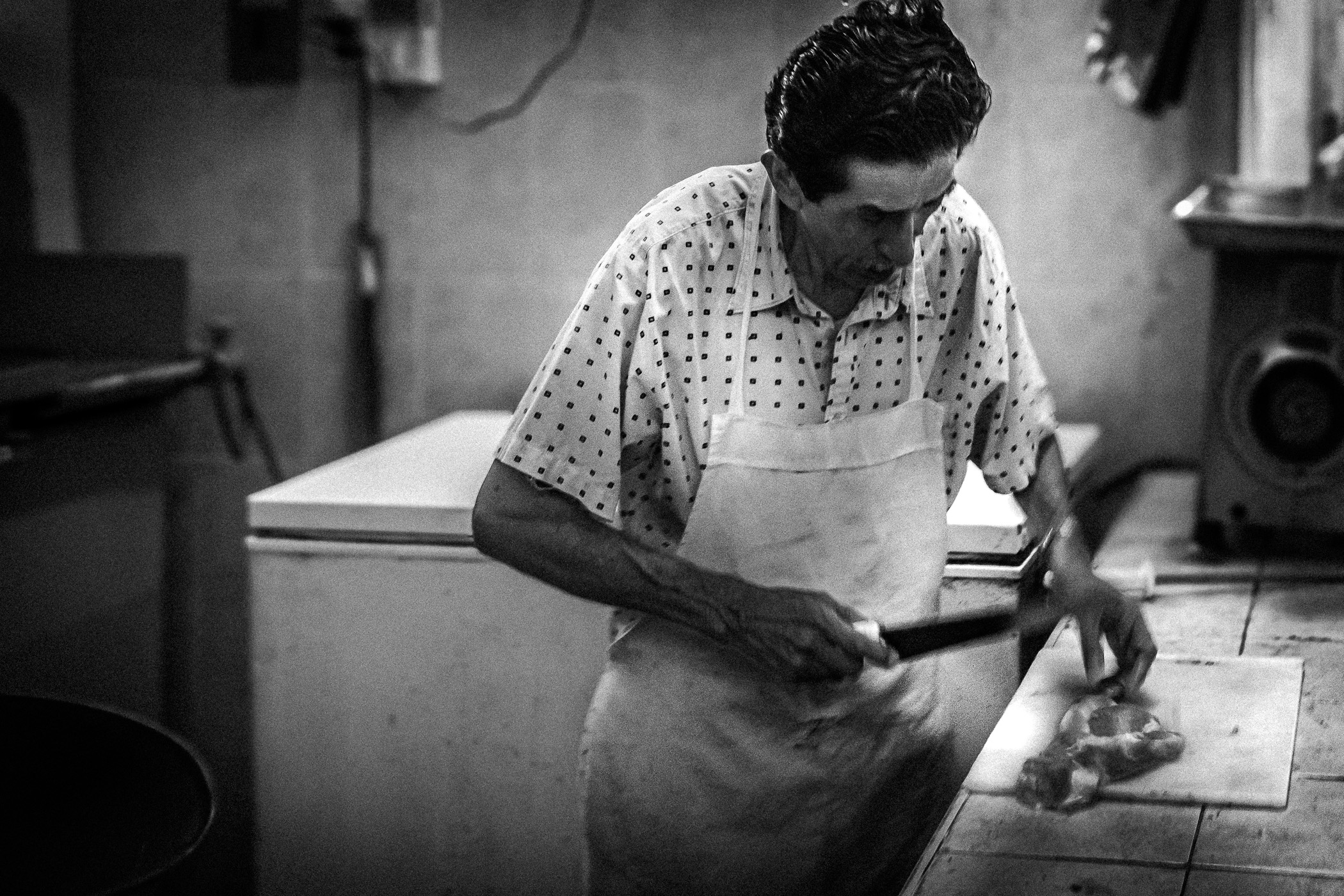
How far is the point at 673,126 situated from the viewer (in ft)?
10.9

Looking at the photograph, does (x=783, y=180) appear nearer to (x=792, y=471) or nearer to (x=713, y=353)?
(x=713, y=353)

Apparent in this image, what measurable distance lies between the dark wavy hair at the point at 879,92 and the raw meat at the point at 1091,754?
2.05 ft

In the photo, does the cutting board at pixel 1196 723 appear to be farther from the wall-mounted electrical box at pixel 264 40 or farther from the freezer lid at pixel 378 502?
the wall-mounted electrical box at pixel 264 40

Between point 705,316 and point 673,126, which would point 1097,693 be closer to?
point 705,316

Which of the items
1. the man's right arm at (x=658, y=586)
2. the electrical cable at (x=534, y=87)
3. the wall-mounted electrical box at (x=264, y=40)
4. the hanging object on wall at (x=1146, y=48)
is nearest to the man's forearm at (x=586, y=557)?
the man's right arm at (x=658, y=586)

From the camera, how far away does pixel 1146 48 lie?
8.77 ft

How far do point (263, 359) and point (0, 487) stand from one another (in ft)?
2.62

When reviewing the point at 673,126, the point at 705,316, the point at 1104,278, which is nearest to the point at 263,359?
the point at 673,126

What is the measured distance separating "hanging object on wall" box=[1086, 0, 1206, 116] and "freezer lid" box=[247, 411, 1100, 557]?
0.66m

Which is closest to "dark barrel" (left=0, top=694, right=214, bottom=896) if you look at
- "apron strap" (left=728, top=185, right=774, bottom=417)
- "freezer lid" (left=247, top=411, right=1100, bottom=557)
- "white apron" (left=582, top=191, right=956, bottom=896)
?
"white apron" (left=582, top=191, right=956, bottom=896)

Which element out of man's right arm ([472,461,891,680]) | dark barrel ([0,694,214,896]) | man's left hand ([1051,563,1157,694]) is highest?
man's right arm ([472,461,891,680])

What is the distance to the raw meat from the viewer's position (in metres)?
1.53

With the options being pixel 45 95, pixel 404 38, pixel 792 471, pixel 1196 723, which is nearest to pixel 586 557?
pixel 792 471

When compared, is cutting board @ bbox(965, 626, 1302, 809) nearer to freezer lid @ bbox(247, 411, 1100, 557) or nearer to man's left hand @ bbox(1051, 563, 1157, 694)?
man's left hand @ bbox(1051, 563, 1157, 694)
